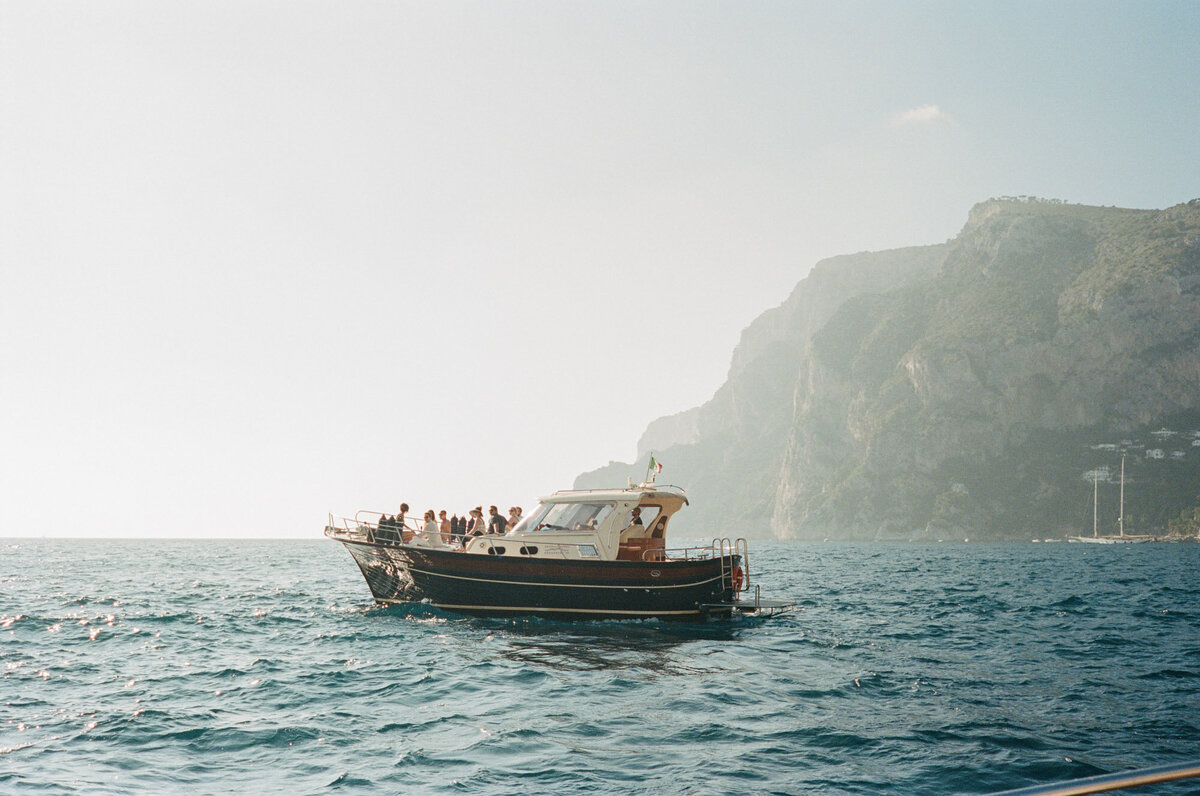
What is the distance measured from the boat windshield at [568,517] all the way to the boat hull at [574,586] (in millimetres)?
1430

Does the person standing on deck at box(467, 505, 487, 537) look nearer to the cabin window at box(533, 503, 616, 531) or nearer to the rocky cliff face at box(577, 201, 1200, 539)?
the cabin window at box(533, 503, 616, 531)

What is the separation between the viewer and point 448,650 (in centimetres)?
1836

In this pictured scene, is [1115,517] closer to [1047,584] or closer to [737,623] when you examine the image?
[1047,584]

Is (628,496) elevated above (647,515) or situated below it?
above

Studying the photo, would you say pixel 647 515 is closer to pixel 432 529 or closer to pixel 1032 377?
pixel 432 529

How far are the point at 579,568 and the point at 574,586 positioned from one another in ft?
1.68

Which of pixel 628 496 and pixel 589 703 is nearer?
pixel 589 703

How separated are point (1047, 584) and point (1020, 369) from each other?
133884mm

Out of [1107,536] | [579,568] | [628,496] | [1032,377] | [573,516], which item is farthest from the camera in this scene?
[1032,377]

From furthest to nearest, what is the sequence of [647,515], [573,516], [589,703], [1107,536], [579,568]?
[1107,536] < [647,515] < [573,516] < [579,568] < [589,703]

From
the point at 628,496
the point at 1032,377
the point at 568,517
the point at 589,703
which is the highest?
the point at 1032,377

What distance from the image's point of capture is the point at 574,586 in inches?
886

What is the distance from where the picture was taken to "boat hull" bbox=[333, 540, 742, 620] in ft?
74.0

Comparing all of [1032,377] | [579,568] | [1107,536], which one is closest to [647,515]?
[579,568]
